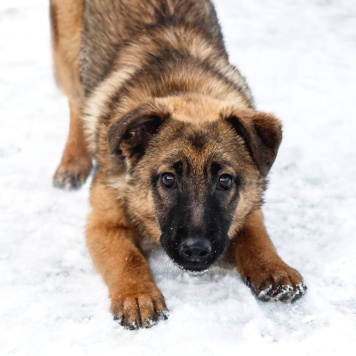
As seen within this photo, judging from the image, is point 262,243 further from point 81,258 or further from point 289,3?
point 289,3

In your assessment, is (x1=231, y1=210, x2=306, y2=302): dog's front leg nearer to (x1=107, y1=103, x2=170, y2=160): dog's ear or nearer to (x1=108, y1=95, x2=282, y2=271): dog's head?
(x1=108, y1=95, x2=282, y2=271): dog's head

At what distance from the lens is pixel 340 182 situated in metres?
5.80

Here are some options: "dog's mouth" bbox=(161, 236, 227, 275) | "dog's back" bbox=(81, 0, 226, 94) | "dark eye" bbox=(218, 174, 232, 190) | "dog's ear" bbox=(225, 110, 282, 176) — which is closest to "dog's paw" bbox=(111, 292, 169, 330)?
"dog's mouth" bbox=(161, 236, 227, 275)

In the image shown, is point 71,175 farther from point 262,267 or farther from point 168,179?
point 262,267

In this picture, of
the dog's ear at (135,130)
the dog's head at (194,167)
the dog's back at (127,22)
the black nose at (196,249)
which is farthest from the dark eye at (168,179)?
the dog's back at (127,22)

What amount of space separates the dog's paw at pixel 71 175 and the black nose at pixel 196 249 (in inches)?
83.2

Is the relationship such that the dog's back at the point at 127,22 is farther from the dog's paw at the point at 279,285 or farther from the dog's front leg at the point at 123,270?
the dog's paw at the point at 279,285

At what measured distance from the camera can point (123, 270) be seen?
4367 millimetres

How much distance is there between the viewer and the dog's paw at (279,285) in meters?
4.27

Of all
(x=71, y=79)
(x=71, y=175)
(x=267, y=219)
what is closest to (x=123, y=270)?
(x=267, y=219)

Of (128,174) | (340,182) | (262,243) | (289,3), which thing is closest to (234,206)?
(262,243)

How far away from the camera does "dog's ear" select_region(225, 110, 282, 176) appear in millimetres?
4281

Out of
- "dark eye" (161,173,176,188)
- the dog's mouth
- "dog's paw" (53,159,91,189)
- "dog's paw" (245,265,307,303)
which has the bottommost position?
"dog's paw" (53,159,91,189)

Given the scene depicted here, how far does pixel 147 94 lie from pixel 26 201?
1.40 meters
